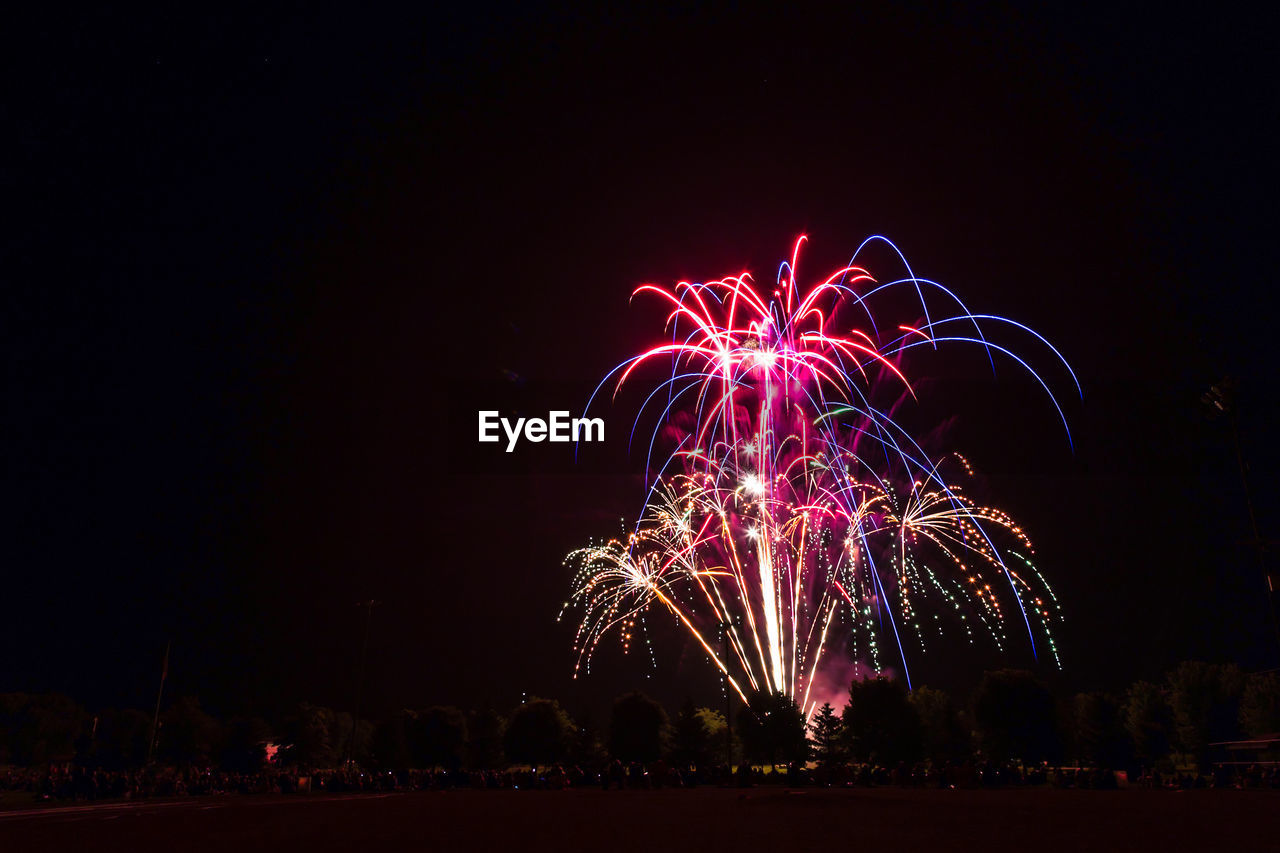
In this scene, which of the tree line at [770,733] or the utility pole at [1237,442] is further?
the tree line at [770,733]

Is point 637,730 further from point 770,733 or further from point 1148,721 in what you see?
point 1148,721

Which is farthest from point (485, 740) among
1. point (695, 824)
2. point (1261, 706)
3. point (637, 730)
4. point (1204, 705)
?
point (1261, 706)

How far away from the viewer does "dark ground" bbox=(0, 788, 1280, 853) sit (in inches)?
626

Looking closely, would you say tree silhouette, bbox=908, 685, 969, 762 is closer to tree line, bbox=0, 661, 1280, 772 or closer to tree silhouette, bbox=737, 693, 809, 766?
tree line, bbox=0, 661, 1280, 772

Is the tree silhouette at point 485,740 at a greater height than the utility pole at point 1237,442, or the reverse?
the utility pole at point 1237,442

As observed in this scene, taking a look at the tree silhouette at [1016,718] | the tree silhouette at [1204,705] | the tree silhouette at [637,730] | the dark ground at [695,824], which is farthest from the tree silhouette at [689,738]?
the tree silhouette at [1204,705]

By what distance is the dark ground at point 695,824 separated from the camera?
1591 centimetres

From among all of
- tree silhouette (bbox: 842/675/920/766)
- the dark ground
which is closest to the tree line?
tree silhouette (bbox: 842/675/920/766)

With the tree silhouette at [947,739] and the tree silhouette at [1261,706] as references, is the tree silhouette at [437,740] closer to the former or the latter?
the tree silhouette at [947,739]

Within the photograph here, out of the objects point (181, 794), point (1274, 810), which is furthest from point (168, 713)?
point (1274, 810)

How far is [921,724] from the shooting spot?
51281 mm

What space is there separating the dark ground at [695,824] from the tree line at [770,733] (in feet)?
57.6

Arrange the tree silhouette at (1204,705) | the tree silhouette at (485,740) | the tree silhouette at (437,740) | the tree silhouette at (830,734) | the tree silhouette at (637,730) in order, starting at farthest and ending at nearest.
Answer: the tree silhouette at (437,740) < the tree silhouette at (485,740) < the tree silhouette at (1204,705) < the tree silhouette at (637,730) < the tree silhouette at (830,734)

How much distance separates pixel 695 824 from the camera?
19.9m
